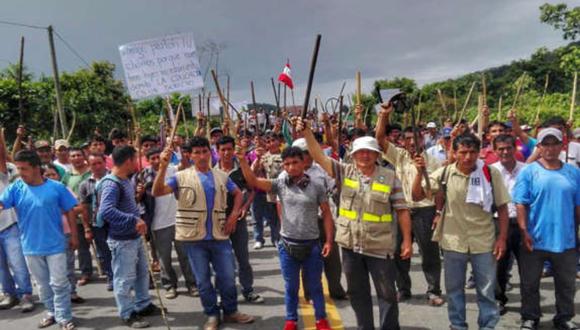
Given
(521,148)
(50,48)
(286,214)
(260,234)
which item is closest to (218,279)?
(286,214)

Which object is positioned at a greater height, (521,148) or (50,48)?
(50,48)

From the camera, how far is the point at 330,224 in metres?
4.28

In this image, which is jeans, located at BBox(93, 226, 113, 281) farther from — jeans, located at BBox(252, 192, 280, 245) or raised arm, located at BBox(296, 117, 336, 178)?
raised arm, located at BBox(296, 117, 336, 178)

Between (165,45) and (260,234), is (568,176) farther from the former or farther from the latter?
(165,45)

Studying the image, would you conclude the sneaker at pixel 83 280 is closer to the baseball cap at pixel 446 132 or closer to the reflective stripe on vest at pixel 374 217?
the reflective stripe on vest at pixel 374 217

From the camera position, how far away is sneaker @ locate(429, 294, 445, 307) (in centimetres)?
488

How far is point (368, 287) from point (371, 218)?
67 centimetres

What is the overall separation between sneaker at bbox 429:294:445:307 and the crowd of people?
0.06 metres

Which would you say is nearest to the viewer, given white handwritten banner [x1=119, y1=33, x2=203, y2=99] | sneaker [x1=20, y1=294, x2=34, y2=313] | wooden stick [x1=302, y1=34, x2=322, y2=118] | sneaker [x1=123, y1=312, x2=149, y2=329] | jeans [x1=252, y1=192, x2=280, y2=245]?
wooden stick [x1=302, y1=34, x2=322, y2=118]

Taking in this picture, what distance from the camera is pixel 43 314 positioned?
5254 millimetres

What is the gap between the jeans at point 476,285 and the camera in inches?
153

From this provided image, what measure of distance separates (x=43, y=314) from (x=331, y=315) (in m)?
3.47

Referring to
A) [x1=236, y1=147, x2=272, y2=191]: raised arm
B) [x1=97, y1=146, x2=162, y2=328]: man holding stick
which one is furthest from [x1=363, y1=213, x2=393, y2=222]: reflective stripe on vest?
[x1=97, y1=146, x2=162, y2=328]: man holding stick

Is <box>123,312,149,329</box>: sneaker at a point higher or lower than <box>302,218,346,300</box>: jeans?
lower
